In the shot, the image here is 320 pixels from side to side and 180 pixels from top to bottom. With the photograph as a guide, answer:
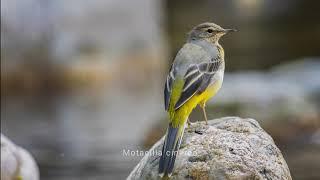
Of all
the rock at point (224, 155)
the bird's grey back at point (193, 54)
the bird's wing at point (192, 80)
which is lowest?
the rock at point (224, 155)

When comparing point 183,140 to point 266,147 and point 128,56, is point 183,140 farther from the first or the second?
point 128,56

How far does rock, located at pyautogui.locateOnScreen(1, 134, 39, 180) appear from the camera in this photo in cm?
577

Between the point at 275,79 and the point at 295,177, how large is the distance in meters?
4.94

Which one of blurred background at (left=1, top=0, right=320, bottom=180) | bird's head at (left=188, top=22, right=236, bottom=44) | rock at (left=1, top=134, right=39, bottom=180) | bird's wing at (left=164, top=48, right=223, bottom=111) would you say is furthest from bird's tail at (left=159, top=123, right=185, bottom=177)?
blurred background at (left=1, top=0, right=320, bottom=180)

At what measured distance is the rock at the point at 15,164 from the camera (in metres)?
5.77

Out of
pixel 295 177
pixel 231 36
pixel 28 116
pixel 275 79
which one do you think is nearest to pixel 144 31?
pixel 231 36

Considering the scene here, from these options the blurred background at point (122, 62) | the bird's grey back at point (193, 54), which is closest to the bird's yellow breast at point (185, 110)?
the bird's grey back at point (193, 54)

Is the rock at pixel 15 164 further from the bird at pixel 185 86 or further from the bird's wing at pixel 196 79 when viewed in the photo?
the bird's wing at pixel 196 79

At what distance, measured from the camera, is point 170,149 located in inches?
189

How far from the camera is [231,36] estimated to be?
15.7 meters

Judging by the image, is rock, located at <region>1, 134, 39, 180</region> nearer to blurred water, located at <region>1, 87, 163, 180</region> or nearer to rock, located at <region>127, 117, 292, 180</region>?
rock, located at <region>127, 117, 292, 180</region>

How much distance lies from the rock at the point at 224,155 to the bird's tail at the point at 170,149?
0.06 m

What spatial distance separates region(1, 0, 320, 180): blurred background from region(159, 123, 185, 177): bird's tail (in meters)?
5.61

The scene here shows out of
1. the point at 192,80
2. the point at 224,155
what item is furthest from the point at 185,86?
the point at 224,155
